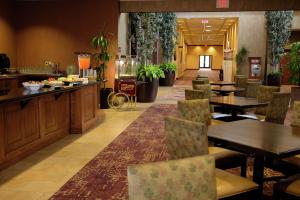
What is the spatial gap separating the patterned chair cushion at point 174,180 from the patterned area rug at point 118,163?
184cm

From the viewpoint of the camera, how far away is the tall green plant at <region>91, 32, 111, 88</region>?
8.89 m

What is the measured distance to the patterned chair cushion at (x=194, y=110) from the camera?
3.95 metres

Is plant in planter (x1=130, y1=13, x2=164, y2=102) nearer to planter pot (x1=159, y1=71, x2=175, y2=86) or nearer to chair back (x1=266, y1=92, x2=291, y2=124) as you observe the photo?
planter pot (x1=159, y1=71, x2=175, y2=86)

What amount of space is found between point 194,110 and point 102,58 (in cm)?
549

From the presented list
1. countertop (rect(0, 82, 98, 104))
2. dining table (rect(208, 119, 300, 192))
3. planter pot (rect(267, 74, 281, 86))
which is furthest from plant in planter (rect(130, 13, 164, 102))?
dining table (rect(208, 119, 300, 192))

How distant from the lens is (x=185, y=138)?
8.85ft

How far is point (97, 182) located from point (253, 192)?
188 cm

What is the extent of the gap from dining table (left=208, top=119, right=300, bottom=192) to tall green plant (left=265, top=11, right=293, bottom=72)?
43.7 feet

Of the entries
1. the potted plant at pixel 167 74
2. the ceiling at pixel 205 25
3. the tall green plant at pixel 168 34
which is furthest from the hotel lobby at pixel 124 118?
the ceiling at pixel 205 25

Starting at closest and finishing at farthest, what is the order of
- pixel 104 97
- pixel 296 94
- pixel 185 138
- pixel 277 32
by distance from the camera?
pixel 185 138, pixel 296 94, pixel 104 97, pixel 277 32

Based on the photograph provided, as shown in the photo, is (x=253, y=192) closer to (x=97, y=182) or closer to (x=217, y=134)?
(x=217, y=134)

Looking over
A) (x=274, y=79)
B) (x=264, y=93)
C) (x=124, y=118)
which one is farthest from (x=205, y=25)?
(x=264, y=93)

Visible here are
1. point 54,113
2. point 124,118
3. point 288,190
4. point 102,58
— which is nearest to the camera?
point 288,190

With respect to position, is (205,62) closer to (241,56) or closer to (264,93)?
(241,56)
